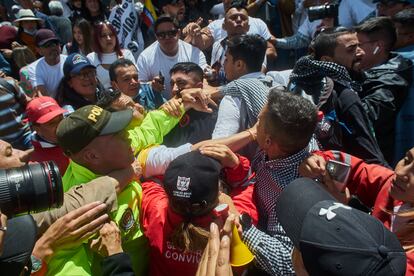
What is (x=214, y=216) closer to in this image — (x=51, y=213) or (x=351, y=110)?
(x=51, y=213)

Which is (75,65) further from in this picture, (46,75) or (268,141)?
(268,141)

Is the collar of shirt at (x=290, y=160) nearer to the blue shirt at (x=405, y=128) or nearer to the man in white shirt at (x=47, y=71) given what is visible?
the blue shirt at (x=405, y=128)

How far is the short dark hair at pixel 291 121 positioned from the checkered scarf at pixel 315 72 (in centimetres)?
52

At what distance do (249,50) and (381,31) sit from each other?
98 cm

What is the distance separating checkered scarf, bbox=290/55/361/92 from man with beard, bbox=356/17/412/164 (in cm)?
28

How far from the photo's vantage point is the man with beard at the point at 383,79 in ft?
8.77

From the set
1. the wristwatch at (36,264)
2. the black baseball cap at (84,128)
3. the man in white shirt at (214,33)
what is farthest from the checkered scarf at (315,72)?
the man in white shirt at (214,33)

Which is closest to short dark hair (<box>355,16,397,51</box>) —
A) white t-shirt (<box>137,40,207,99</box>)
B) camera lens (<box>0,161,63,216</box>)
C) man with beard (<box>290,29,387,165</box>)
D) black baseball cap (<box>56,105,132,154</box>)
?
man with beard (<box>290,29,387,165</box>)

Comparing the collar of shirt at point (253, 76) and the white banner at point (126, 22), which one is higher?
the collar of shirt at point (253, 76)

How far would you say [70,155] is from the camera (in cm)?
196

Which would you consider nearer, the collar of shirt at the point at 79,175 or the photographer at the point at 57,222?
the photographer at the point at 57,222

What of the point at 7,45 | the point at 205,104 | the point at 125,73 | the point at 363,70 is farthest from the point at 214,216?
the point at 7,45

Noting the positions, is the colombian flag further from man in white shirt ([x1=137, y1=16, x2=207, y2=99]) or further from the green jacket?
the green jacket

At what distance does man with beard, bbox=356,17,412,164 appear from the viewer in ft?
8.77
